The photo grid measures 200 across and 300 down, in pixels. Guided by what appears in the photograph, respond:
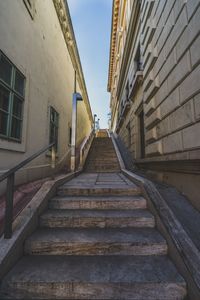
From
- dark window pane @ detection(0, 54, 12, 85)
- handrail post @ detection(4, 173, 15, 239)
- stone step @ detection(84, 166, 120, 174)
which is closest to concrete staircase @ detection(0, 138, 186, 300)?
handrail post @ detection(4, 173, 15, 239)

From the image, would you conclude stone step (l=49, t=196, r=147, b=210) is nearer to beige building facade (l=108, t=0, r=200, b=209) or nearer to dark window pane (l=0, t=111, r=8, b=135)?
beige building facade (l=108, t=0, r=200, b=209)

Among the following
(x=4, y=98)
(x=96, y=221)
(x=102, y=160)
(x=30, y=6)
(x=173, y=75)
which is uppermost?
(x=30, y=6)

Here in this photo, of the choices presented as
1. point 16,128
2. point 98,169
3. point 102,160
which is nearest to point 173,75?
point 16,128

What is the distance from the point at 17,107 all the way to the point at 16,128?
22.8 inches

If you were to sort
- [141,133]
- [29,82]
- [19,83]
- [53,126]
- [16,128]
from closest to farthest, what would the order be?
[16,128], [19,83], [29,82], [53,126], [141,133]

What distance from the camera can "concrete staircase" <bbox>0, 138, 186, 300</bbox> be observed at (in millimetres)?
1778

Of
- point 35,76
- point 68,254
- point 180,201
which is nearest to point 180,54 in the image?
point 180,201

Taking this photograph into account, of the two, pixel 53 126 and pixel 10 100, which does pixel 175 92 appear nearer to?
pixel 10 100

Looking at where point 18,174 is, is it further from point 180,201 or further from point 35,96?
point 180,201

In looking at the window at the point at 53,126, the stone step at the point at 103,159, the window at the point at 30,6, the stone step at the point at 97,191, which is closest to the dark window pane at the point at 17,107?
the window at the point at 53,126

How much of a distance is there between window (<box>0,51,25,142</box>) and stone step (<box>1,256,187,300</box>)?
2957mm

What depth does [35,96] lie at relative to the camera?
18.1 ft

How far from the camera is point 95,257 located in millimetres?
2223

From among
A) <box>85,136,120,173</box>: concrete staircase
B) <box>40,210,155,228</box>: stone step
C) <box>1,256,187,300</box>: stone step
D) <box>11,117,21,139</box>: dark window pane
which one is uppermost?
<box>11,117,21,139</box>: dark window pane
